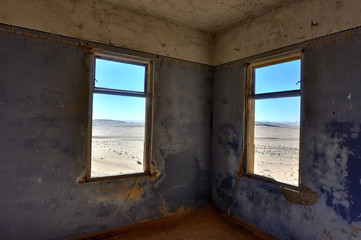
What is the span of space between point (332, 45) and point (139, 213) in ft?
10.6

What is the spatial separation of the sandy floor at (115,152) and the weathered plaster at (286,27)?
1.95m

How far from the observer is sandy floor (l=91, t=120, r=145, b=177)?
4.72 m

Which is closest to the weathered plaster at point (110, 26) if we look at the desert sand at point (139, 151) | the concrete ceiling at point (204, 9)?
the concrete ceiling at point (204, 9)

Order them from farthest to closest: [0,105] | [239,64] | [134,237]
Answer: [239,64] → [134,237] → [0,105]

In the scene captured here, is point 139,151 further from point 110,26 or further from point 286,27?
point 286,27

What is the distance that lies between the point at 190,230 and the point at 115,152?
7.55m

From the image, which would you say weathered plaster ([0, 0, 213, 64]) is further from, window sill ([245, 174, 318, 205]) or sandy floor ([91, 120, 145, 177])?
window sill ([245, 174, 318, 205])

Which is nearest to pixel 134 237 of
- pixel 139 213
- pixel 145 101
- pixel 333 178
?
pixel 139 213

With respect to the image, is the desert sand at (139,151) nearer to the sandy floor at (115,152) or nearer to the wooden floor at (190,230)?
the sandy floor at (115,152)

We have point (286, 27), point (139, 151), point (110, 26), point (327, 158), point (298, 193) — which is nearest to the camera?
point (327, 158)

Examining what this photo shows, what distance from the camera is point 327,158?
2270 mm

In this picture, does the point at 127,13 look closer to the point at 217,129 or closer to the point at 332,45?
the point at 217,129

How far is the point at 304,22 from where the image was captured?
2482 millimetres

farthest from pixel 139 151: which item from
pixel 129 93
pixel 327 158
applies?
pixel 327 158
